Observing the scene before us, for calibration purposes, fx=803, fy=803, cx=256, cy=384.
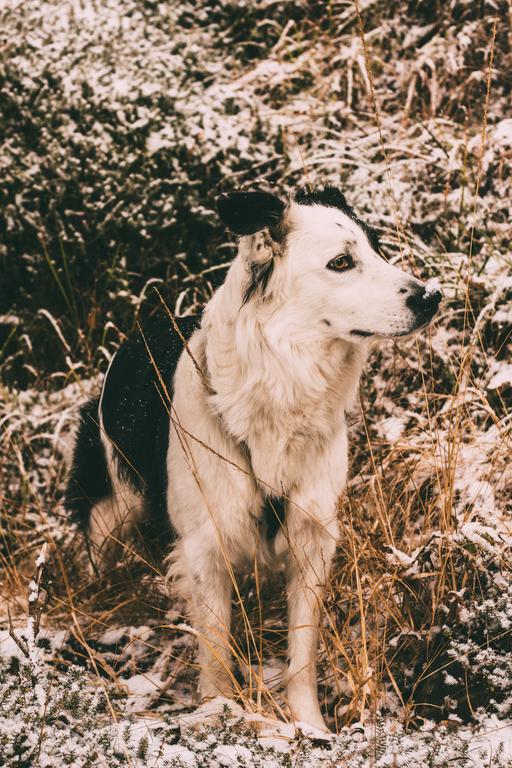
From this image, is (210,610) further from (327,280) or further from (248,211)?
(248,211)

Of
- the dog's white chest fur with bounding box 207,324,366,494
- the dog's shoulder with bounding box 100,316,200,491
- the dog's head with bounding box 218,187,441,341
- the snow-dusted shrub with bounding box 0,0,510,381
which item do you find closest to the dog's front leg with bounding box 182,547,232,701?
the dog's white chest fur with bounding box 207,324,366,494

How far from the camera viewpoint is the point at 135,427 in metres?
3.35

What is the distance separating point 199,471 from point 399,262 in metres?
1.80

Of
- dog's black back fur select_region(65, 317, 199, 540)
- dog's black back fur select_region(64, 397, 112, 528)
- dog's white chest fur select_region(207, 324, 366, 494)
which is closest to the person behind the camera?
dog's white chest fur select_region(207, 324, 366, 494)

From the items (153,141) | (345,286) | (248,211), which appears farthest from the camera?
(153,141)

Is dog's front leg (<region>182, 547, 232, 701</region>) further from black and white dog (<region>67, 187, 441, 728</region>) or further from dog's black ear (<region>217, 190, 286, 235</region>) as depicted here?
dog's black ear (<region>217, 190, 286, 235</region>)

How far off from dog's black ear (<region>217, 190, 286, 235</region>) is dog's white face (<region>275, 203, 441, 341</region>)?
0.33ft

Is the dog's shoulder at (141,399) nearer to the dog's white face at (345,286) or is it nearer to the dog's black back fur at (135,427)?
the dog's black back fur at (135,427)

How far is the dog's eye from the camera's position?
2.54 m

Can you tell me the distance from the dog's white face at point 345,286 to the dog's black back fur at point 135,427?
0.65 metres

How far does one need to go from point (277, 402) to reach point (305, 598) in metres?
0.71

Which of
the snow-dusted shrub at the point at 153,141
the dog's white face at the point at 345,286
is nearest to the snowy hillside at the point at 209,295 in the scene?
the snow-dusted shrub at the point at 153,141

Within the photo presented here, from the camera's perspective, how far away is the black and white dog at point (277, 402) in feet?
8.25

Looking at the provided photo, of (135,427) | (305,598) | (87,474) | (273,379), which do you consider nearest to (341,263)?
(273,379)
